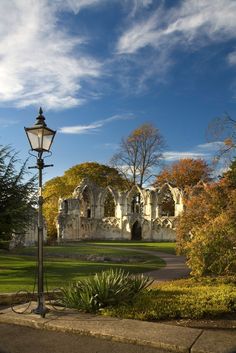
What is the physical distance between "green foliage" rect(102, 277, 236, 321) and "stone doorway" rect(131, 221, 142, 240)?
44.2 m

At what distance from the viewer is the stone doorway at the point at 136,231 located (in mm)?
54438

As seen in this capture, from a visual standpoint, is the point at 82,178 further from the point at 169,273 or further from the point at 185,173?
the point at 169,273

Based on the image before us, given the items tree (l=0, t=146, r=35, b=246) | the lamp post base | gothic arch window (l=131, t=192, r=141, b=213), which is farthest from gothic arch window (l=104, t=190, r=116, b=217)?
the lamp post base

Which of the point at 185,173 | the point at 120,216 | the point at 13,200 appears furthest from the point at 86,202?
the point at 13,200

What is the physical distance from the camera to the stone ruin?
4941 centimetres

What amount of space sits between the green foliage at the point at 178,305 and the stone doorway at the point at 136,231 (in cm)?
4419

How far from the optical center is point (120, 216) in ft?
177

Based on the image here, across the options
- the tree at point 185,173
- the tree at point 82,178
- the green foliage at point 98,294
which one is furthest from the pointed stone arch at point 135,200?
the green foliage at point 98,294

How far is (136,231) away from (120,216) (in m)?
3.30

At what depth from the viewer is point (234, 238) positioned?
13.9 meters

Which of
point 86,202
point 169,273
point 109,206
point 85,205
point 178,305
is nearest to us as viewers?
point 178,305

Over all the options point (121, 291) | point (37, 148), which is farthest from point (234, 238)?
point (37, 148)

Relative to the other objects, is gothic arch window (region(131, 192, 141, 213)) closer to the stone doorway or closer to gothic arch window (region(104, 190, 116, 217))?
the stone doorway

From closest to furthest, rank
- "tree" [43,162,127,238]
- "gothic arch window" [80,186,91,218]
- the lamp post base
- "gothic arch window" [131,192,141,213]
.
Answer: the lamp post base < "gothic arch window" [80,186,91,218] < "gothic arch window" [131,192,141,213] < "tree" [43,162,127,238]
